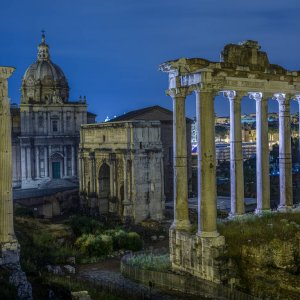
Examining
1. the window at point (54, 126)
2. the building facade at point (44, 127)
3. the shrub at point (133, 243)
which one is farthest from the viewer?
the window at point (54, 126)

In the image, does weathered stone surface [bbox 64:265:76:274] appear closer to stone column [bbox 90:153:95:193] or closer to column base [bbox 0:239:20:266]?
column base [bbox 0:239:20:266]

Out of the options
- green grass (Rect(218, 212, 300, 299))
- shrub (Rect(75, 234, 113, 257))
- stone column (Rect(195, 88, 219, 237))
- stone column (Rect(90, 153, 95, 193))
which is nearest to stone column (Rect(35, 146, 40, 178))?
stone column (Rect(90, 153, 95, 193))

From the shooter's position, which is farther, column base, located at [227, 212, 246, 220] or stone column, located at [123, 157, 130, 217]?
stone column, located at [123, 157, 130, 217]

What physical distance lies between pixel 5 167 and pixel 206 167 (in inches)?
270

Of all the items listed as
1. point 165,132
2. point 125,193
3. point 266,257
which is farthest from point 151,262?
point 165,132

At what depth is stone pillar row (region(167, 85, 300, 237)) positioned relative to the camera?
1636 cm

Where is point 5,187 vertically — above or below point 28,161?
below

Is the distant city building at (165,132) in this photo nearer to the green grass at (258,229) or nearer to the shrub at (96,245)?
the shrub at (96,245)

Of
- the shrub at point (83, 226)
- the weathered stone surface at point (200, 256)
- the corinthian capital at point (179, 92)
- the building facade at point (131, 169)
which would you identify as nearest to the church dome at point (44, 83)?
the building facade at point (131, 169)

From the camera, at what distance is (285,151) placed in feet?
69.4

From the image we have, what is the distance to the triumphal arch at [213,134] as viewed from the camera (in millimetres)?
16344

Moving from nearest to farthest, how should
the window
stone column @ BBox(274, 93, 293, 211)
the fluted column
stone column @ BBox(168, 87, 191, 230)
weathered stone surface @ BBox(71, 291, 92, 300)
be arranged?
1. weathered stone surface @ BBox(71, 291, 92, 300)
2. the fluted column
3. stone column @ BBox(168, 87, 191, 230)
4. stone column @ BBox(274, 93, 293, 211)
5. the window

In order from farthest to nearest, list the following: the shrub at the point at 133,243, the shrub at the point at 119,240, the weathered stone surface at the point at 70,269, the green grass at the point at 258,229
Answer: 1. the shrub at the point at 133,243
2. the shrub at the point at 119,240
3. the weathered stone surface at the point at 70,269
4. the green grass at the point at 258,229

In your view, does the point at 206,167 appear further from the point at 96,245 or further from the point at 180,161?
the point at 96,245
